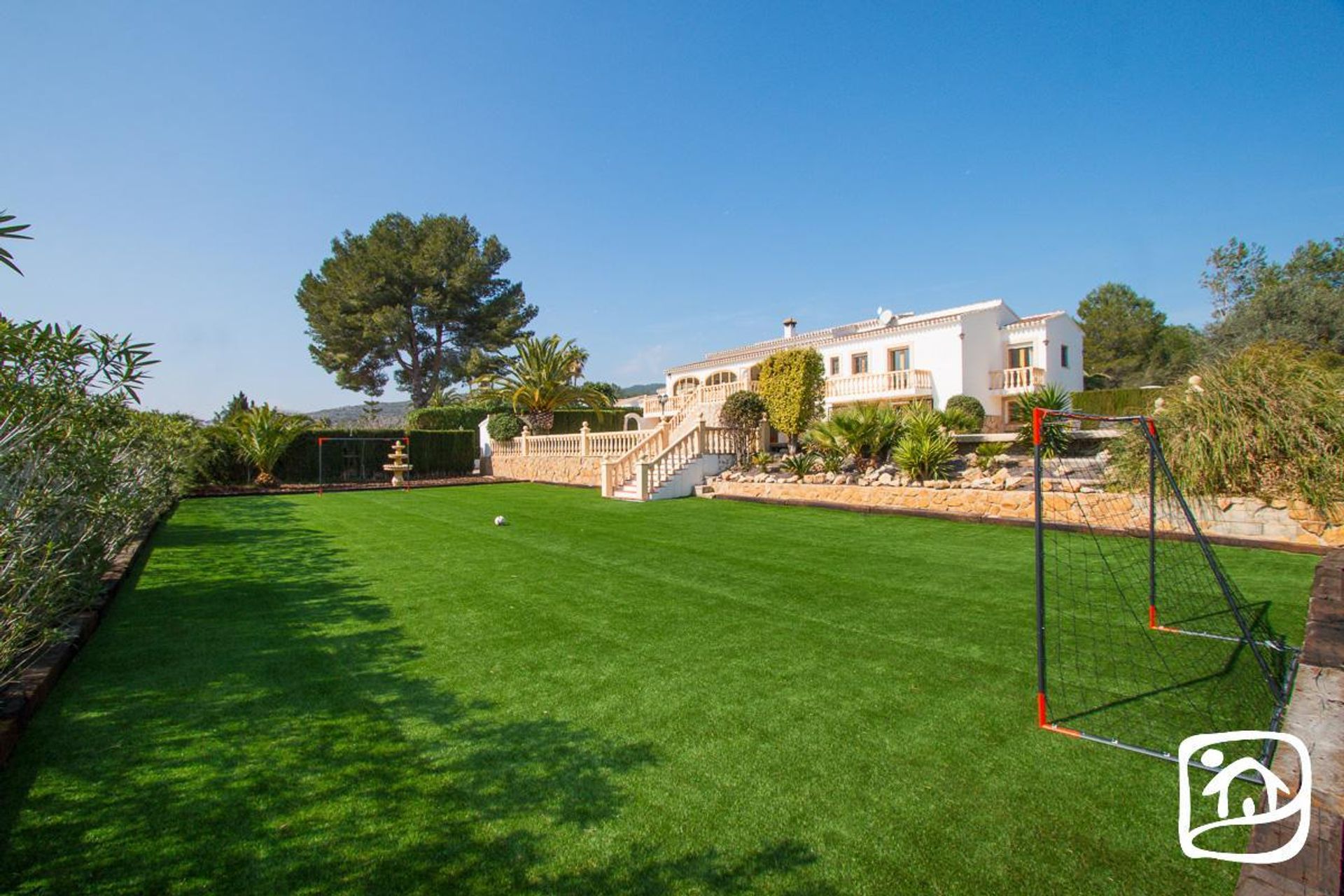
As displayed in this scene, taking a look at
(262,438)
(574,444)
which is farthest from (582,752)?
(262,438)

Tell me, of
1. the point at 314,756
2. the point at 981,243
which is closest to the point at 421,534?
the point at 314,756

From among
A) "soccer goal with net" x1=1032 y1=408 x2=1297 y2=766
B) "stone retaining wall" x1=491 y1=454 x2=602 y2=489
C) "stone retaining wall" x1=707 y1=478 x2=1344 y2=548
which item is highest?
"stone retaining wall" x1=491 y1=454 x2=602 y2=489

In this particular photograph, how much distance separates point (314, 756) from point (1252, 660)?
5.63 m

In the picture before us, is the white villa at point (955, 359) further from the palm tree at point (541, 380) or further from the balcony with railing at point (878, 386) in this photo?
the palm tree at point (541, 380)

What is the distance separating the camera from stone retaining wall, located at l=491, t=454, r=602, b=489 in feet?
64.9

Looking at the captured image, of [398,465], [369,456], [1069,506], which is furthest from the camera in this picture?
[369,456]

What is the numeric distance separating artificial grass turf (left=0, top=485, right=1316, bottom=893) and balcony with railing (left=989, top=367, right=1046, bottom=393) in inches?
772

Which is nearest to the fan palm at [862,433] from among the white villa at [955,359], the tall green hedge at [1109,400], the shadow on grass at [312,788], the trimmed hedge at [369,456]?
the white villa at [955,359]

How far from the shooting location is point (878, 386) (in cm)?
2505

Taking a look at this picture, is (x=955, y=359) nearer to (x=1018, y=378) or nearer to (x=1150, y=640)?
(x=1018, y=378)

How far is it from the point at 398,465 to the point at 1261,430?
22.1 meters

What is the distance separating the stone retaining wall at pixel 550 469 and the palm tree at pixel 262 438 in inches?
297

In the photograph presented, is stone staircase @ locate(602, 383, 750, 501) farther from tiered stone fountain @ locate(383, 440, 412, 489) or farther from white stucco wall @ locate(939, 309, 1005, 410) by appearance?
white stucco wall @ locate(939, 309, 1005, 410)

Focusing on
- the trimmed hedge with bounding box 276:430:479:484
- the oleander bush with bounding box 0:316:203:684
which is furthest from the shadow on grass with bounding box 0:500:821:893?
the trimmed hedge with bounding box 276:430:479:484
